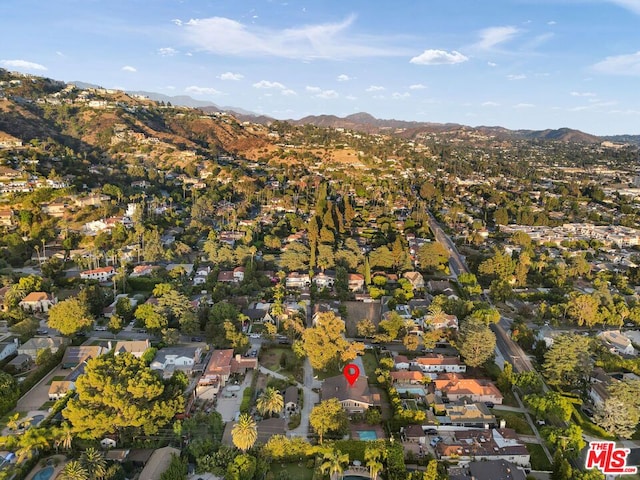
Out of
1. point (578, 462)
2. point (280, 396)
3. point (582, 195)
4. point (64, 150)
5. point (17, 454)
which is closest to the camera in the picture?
point (17, 454)

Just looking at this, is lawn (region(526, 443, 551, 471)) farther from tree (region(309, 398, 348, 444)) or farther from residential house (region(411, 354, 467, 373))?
tree (region(309, 398, 348, 444))

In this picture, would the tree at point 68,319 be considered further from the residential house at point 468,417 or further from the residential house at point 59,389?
the residential house at point 468,417

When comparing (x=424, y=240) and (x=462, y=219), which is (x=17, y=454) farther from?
(x=462, y=219)

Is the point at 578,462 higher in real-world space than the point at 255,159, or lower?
lower

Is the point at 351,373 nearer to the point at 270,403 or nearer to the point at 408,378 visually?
the point at 408,378

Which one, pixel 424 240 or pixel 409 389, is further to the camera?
pixel 424 240

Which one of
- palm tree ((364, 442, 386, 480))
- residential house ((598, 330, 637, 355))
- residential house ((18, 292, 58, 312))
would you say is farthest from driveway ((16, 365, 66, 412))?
residential house ((598, 330, 637, 355))

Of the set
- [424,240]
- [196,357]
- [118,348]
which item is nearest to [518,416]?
[196,357]

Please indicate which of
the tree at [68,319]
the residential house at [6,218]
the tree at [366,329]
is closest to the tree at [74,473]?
the tree at [68,319]

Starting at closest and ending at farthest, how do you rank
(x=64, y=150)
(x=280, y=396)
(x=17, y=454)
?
1. (x=17, y=454)
2. (x=280, y=396)
3. (x=64, y=150)
